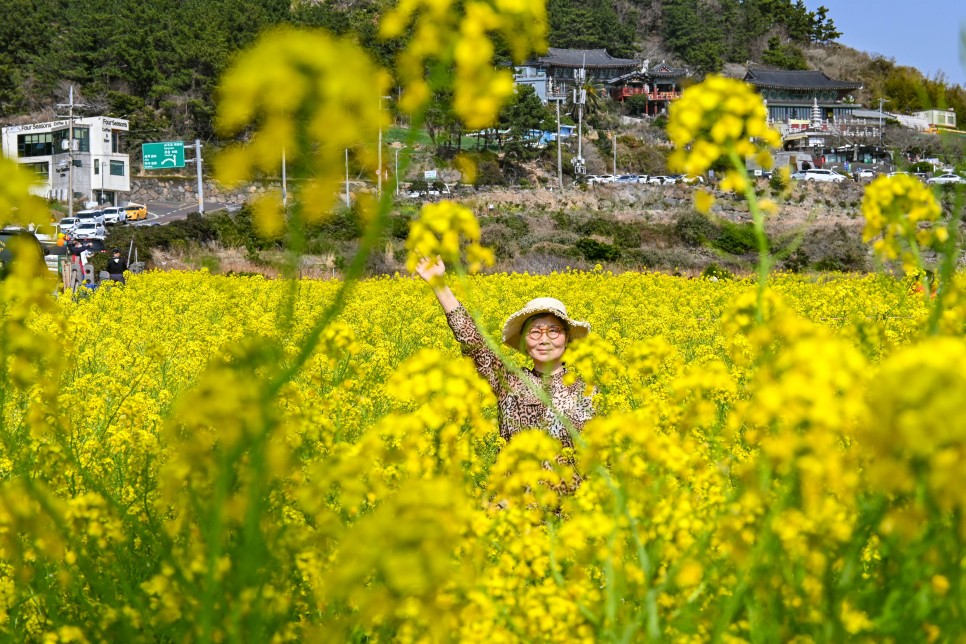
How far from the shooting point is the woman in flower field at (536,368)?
3.83 metres

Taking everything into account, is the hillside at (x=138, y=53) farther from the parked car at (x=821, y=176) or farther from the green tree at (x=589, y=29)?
the green tree at (x=589, y=29)

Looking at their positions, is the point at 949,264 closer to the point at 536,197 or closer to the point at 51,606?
the point at 51,606

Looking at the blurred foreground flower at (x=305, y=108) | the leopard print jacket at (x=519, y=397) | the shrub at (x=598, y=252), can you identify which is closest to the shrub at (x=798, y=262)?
the shrub at (x=598, y=252)

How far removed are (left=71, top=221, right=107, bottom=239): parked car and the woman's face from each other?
25620 mm

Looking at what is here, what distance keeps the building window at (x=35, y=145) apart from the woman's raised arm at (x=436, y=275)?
171 feet

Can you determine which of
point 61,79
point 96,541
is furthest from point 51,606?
point 61,79

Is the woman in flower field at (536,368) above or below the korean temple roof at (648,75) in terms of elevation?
below

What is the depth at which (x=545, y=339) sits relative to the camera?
4.04m

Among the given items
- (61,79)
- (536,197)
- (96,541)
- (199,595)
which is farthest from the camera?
(61,79)

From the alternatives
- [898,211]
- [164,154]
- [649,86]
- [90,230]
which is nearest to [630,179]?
[164,154]

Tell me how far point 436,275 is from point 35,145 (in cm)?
5371

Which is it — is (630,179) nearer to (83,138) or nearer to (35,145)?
(83,138)

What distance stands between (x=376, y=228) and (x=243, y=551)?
0.49 meters

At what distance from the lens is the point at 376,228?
1379 mm
